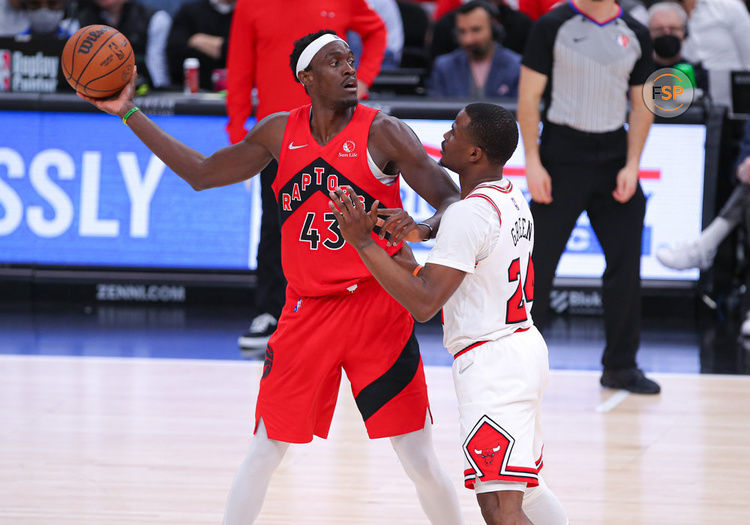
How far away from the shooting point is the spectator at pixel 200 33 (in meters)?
9.67

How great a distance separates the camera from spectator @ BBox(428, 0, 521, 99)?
858 cm

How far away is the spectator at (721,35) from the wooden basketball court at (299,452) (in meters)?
3.30

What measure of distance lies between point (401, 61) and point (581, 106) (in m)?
4.65

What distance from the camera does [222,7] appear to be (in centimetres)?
988

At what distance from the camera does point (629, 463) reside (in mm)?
4902

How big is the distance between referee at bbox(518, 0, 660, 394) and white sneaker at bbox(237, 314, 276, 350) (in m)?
1.94

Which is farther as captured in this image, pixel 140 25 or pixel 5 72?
pixel 140 25

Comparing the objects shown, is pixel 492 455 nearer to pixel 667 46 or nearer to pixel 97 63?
pixel 97 63

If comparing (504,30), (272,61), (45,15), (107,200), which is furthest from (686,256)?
(45,15)

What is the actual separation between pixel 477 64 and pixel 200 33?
2.62 m

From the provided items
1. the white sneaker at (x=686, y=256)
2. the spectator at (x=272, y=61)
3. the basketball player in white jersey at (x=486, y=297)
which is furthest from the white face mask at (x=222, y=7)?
the basketball player in white jersey at (x=486, y=297)

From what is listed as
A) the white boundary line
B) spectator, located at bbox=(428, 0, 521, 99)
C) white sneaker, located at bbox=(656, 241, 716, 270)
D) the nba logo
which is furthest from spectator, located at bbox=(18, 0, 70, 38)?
the white boundary line

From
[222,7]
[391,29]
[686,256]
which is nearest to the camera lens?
[686,256]

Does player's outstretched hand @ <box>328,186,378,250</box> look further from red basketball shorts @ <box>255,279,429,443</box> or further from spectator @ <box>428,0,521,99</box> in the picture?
spectator @ <box>428,0,521,99</box>
